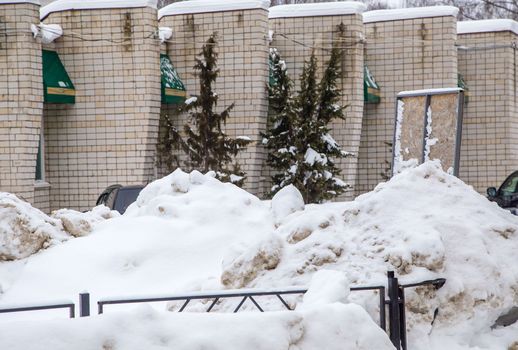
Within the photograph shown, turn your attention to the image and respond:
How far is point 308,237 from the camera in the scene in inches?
385

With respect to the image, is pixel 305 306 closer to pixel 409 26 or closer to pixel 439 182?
pixel 439 182

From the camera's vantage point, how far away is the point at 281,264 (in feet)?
31.2

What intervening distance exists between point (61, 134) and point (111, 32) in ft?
8.12

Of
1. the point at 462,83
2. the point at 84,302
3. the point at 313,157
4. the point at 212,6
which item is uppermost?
the point at 212,6

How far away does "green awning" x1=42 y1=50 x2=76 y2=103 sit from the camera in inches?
882

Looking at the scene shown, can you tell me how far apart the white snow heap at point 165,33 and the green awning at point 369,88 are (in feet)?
19.7

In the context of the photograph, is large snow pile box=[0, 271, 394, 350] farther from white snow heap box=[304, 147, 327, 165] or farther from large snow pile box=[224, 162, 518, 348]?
white snow heap box=[304, 147, 327, 165]

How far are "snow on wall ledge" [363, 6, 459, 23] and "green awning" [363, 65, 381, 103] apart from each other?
4.55ft

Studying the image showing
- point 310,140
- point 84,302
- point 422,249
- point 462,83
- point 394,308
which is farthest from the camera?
point 462,83

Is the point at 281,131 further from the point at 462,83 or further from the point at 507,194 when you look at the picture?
the point at 462,83

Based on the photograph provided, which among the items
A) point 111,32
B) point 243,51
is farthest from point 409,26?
point 111,32

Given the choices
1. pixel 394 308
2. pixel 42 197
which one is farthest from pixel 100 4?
pixel 394 308

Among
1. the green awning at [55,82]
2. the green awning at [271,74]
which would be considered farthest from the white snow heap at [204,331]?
the green awning at [271,74]

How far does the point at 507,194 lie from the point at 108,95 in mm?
8511
